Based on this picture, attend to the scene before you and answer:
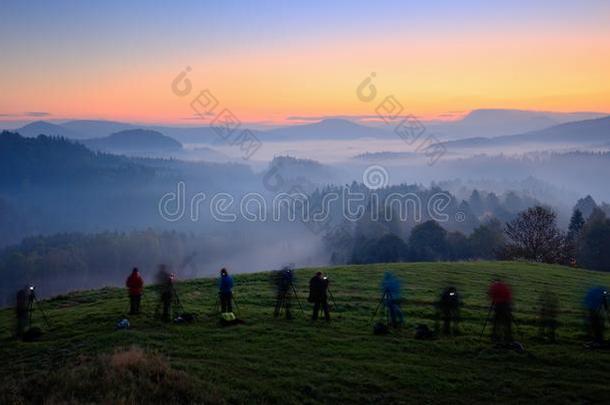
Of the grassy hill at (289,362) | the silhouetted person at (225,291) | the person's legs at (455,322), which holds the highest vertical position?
the silhouetted person at (225,291)

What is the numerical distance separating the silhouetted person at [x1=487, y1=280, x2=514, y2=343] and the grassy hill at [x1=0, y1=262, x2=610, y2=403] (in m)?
0.78

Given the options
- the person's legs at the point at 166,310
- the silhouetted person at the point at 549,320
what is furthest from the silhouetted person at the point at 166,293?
the silhouetted person at the point at 549,320

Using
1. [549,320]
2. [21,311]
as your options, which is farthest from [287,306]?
[21,311]

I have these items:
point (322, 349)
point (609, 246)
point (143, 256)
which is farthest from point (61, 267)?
point (322, 349)

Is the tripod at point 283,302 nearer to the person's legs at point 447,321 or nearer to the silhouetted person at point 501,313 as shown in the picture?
the person's legs at point 447,321

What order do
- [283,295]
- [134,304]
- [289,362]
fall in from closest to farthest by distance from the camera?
[289,362] < [283,295] < [134,304]

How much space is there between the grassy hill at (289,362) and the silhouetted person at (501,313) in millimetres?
776

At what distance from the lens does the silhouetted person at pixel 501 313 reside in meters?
23.1

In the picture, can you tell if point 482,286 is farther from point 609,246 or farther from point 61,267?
point 61,267

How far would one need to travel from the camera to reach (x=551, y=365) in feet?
A: 65.9

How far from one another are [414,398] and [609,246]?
252ft

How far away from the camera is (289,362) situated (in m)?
19.9

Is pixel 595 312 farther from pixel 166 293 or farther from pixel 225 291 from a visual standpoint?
pixel 166 293

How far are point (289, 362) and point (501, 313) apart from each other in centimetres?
1026
